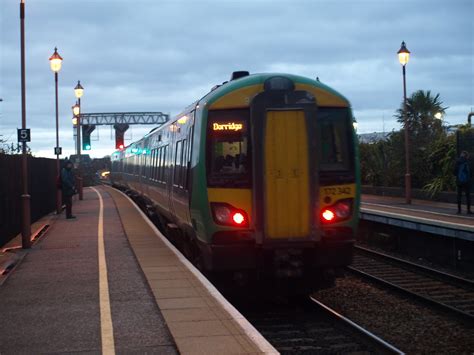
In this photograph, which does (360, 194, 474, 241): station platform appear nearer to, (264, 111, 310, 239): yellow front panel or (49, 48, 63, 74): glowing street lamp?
(264, 111, 310, 239): yellow front panel

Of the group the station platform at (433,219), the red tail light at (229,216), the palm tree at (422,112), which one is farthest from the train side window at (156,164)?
the palm tree at (422,112)

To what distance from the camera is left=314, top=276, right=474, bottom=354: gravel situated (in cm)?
819

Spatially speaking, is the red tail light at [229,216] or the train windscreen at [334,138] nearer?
the red tail light at [229,216]

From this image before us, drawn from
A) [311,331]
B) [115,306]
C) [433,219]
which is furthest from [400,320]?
[433,219]

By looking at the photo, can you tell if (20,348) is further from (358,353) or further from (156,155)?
(156,155)

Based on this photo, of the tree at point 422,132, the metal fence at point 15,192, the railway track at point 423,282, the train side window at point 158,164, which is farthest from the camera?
the tree at point 422,132

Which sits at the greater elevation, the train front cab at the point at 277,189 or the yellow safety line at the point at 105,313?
the train front cab at the point at 277,189

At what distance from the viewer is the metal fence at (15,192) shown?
15398 millimetres

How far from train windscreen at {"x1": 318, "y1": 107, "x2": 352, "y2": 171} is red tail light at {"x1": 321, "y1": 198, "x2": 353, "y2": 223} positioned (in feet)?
1.61

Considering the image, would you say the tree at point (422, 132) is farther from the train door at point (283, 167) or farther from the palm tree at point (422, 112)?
the train door at point (283, 167)

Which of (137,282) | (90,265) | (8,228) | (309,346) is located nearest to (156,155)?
(8,228)

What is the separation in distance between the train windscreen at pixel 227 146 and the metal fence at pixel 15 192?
755 centimetres

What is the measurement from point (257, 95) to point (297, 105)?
22.5 inches

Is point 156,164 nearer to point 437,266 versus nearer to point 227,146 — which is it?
point 437,266
